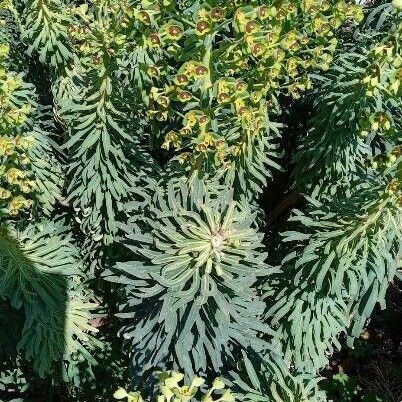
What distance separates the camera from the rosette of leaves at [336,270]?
1.76 m

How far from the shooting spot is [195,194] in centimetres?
185

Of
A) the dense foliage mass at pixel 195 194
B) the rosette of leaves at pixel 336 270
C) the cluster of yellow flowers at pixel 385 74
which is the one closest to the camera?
the cluster of yellow flowers at pixel 385 74

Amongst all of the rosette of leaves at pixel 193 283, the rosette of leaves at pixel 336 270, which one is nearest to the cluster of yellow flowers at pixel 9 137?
the rosette of leaves at pixel 193 283

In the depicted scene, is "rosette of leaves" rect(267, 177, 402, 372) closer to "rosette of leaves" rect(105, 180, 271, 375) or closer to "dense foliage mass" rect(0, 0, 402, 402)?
"dense foliage mass" rect(0, 0, 402, 402)

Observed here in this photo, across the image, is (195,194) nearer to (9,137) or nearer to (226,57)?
(226,57)

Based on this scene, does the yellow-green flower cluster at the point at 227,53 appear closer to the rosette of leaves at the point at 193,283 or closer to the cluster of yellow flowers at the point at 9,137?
the rosette of leaves at the point at 193,283

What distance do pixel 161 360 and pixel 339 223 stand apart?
2.67 ft

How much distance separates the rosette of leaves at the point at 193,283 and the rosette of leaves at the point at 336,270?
0.89 feet

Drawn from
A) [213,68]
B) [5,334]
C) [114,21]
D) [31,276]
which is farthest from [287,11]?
[5,334]

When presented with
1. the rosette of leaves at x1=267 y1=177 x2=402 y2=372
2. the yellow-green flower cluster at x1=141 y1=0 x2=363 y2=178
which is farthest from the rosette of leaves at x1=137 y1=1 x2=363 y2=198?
the rosette of leaves at x1=267 y1=177 x2=402 y2=372

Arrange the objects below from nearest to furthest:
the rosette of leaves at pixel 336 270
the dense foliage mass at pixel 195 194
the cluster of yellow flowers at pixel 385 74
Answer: the cluster of yellow flowers at pixel 385 74 → the dense foliage mass at pixel 195 194 → the rosette of leaves at pixel 336 270

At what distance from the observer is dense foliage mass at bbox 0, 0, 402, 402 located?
5.32 feet

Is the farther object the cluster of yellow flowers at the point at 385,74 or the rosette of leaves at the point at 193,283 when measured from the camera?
the rosette of leaves at the point at 193,283

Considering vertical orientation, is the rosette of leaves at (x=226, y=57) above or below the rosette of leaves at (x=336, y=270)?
above
